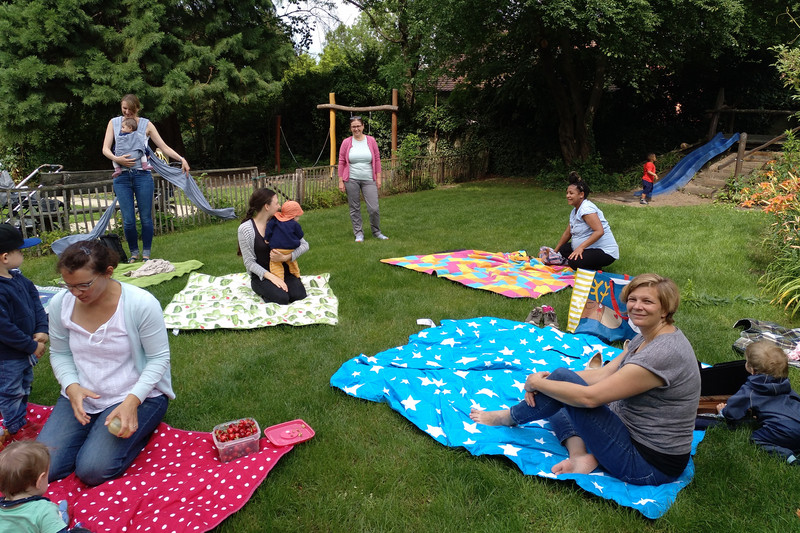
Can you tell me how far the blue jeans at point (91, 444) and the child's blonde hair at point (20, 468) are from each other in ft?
2.04

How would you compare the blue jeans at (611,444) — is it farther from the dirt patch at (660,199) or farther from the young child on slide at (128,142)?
the dirt patch at (660,199)

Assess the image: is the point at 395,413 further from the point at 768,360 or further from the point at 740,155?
the point at 740,155

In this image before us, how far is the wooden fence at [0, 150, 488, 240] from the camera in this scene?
8.23 metres

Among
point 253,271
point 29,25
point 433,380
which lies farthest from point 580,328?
point 29,25

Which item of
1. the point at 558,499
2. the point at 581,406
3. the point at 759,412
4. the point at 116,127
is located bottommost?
the point at 558,499

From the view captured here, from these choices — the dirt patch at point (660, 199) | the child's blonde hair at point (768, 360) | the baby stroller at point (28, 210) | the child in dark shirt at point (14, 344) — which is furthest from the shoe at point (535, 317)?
the dirt patch at point (660, 199)

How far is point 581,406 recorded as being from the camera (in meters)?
2.63

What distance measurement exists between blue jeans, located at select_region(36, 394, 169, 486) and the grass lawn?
1.43 ft

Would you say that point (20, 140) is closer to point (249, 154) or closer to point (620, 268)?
point (249, 154)

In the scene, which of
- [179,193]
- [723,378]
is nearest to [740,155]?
[723,378]

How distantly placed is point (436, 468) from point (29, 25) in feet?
60.3

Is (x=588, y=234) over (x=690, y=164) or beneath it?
beneath

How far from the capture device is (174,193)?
9.88 m

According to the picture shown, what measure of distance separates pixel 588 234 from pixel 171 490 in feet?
17.5
